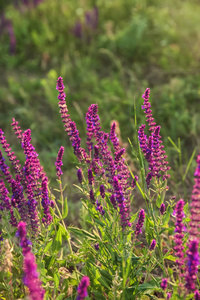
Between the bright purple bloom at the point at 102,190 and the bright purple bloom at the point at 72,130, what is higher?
the bright purple bloom at the point at 72,130

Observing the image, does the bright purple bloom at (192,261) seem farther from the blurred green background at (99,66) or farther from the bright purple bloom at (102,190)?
the blurred green background at (99,66)

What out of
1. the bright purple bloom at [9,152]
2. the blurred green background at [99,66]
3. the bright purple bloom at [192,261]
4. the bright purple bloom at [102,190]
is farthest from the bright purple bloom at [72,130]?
the blurred green background at [99,66]

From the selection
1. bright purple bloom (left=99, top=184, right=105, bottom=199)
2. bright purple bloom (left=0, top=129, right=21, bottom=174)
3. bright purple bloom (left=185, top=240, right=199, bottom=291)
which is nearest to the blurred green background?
bright purple bloom (left=0, top=129, right=21, bottom=174)

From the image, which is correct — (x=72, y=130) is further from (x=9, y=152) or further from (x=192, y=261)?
(x=192, y=261)

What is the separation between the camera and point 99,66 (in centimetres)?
642

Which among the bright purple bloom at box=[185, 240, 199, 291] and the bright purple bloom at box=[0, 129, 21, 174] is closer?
the bright purple bloom at box=[185, 240, 199, 291]

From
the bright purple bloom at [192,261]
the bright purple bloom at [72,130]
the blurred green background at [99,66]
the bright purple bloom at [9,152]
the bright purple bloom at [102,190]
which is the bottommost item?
the bright purple bloom at [192,261]

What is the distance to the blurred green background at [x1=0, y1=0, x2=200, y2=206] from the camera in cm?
508

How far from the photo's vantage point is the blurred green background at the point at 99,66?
16.7 feet

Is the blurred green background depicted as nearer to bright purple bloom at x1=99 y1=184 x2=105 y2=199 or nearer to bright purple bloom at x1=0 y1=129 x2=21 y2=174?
bright purple bloom at x1=0 y1=129 x2=21 y2=174

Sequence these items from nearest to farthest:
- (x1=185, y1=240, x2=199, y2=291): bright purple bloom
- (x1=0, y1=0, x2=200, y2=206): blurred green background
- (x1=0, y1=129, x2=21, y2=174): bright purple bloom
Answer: (x1=185, y1=240, x2=199, y2=291): bright purple bloom, (x1=0, y1=129, x2=21, y2=174): bright purple bloom, (x1=0, y1=0, x2=200, y2=206): blurred green background

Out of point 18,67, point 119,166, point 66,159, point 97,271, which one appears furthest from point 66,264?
point 18,67

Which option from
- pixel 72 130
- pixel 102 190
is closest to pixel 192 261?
pixel 102 190

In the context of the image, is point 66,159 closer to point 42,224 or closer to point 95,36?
point 42,224
